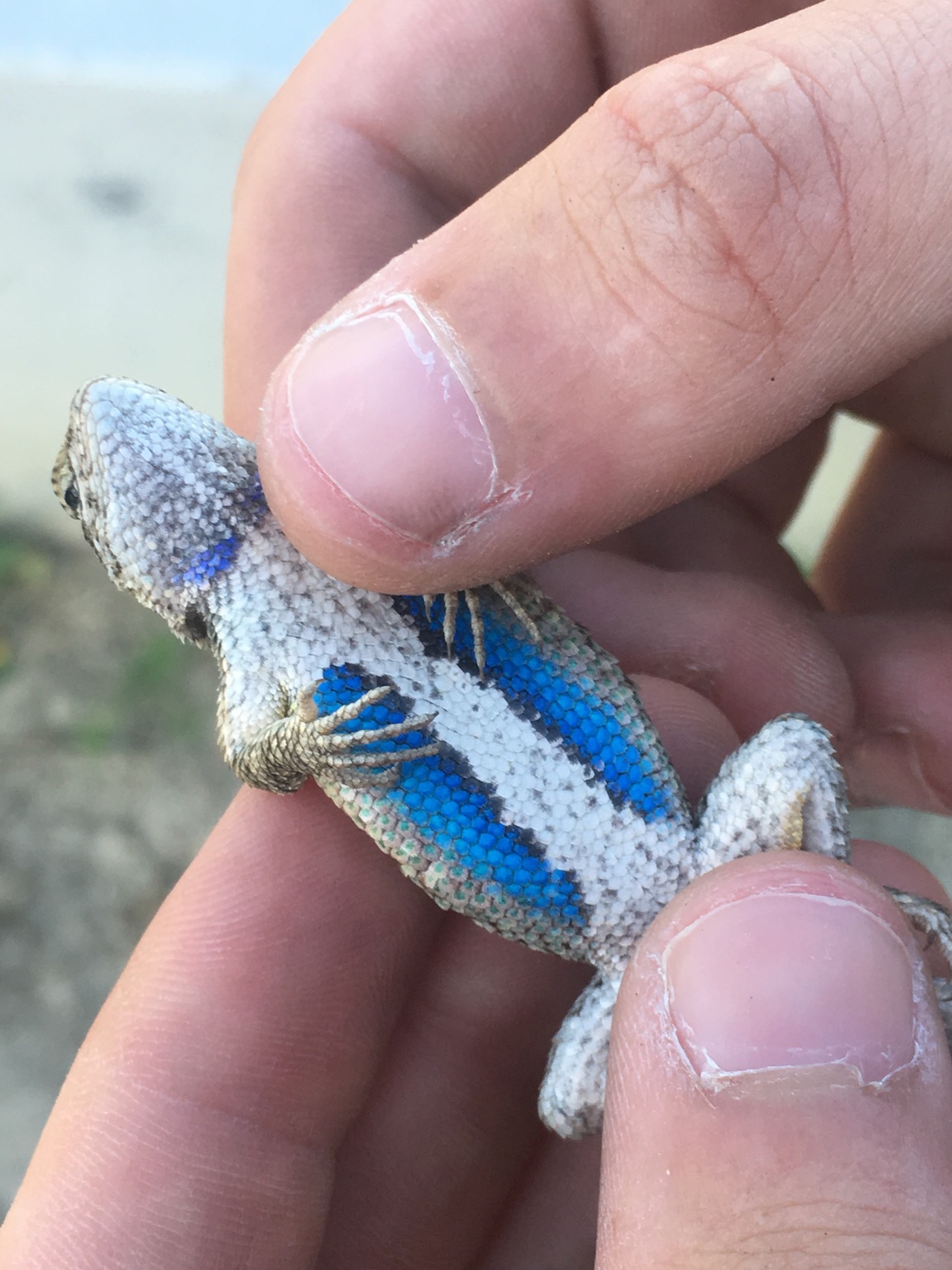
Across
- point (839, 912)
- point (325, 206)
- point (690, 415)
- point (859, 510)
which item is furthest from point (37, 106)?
point (839, 912)

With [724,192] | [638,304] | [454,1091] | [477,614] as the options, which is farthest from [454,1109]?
[724,192]

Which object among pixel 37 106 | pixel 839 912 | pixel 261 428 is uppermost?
pixel 37 106

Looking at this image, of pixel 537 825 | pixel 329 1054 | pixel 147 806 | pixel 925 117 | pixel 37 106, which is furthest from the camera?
pixel 37 106

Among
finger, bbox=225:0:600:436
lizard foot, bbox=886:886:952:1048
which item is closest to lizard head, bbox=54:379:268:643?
finger, bbox=225:0:600:436

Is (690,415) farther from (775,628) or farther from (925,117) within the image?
(775,628)

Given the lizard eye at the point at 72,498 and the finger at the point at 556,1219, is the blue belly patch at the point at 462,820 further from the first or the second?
the finger at the point at 556,1219

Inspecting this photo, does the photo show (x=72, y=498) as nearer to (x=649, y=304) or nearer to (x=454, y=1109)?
(x=649, y=304)
